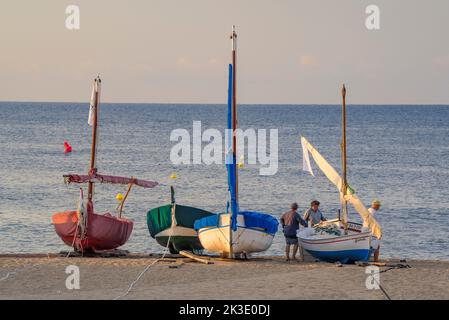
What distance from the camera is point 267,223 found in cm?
2675

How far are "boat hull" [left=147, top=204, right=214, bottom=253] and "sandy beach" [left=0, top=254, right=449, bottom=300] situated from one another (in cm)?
196

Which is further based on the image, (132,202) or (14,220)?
(132,202)

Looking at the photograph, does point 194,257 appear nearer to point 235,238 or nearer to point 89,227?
point 235,238

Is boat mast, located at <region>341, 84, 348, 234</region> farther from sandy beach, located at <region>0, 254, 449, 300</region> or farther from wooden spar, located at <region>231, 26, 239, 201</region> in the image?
wooden spar, located at <region>231, 26, 239, 201</region>

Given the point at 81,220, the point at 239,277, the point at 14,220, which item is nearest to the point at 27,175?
the point at 14,220

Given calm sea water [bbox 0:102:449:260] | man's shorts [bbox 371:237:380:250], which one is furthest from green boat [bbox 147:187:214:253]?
calm sea water [bbox 0:102:449:260]

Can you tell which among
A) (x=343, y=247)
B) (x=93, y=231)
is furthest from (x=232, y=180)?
(x=93, y=231)

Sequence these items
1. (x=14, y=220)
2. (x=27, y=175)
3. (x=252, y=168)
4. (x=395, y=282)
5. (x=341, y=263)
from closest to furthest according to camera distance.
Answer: (x=395, y=282)
(x=341, y=263)
(x=14, y=220)
(x=27, y=175)
(x=252, y=168)

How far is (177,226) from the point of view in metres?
28.3

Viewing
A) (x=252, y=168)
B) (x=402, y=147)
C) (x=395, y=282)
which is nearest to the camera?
(x=395, y=282)

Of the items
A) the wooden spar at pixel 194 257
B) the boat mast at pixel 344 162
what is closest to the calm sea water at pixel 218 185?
the boat mast at pixel 344 162

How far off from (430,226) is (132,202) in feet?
49.7
